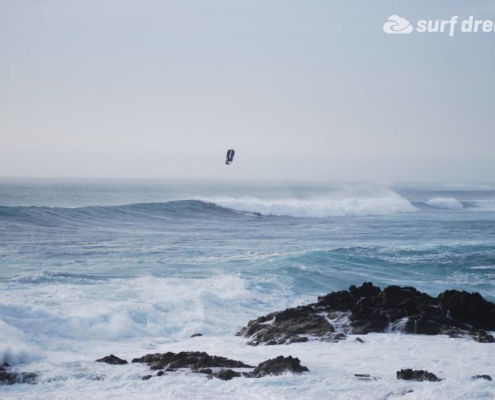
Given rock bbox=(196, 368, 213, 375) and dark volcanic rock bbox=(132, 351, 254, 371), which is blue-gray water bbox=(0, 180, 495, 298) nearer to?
dark volcanic rock bbox=(132, 351, 254, 371)

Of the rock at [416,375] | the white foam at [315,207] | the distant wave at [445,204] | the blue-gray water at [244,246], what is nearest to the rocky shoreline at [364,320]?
the rock at [416,375]

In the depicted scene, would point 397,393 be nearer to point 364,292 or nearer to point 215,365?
point 215,365

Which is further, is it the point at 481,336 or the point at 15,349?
the point at 481,336

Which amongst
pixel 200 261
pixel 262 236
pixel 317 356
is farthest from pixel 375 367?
pixel 262 236

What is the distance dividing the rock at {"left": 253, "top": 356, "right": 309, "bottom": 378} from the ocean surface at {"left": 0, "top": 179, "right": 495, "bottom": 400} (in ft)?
0.54

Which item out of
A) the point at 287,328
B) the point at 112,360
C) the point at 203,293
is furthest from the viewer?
the point at 203,293

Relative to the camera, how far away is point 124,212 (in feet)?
139

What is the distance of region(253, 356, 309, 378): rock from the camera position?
993cm

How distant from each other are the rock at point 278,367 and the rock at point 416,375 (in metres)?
1.44

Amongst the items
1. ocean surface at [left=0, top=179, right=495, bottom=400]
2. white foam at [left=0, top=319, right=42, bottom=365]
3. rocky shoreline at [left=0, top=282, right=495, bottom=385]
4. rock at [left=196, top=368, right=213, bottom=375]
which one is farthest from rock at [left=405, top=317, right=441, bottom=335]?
white foam at [left=0, top=319, right=42, bottom=365]

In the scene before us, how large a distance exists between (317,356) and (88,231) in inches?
925

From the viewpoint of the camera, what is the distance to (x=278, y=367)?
1002 cm

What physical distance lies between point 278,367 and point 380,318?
13.2 feet

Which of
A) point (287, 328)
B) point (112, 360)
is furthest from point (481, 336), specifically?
point (112, 360)
